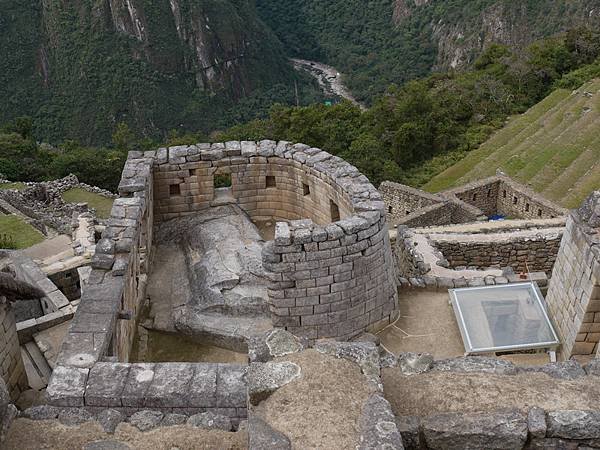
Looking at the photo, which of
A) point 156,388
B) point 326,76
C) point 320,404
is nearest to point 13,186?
point 156,388

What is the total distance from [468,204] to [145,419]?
47.6 feet

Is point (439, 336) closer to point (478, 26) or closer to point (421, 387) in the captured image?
point (421, 387)

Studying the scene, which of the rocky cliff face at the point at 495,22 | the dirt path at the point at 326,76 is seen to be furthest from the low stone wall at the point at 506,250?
the dirt path at the point at 326,76

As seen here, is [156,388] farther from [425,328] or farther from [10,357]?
[425,328]

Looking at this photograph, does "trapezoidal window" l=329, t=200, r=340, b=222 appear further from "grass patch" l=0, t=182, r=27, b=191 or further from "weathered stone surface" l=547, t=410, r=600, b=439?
"grass patch" l=0, t=182, r=27, b=191

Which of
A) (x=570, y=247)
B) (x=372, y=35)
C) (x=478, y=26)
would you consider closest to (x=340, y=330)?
(x=570, y=247)

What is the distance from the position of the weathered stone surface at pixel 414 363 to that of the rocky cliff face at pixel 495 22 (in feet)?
201

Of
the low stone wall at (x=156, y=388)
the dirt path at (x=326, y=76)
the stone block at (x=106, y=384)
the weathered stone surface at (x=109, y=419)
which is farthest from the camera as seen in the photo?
the dirt path at (x=326, y=76)

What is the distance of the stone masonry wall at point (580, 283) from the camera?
7.53 metres

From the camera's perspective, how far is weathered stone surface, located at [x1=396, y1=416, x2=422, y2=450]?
4949mm

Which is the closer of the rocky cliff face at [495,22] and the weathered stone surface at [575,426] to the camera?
the weathered stone surface at [575,426]

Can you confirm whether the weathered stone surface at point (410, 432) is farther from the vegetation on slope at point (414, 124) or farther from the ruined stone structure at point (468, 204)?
the vegetation on slope at point (414, 124)

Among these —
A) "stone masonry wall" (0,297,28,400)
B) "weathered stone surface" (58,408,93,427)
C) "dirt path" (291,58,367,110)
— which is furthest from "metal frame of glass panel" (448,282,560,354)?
"dirt path" (291,58,367,110)

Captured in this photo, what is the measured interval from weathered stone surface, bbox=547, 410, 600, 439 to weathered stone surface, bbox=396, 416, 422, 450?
1016 mm
